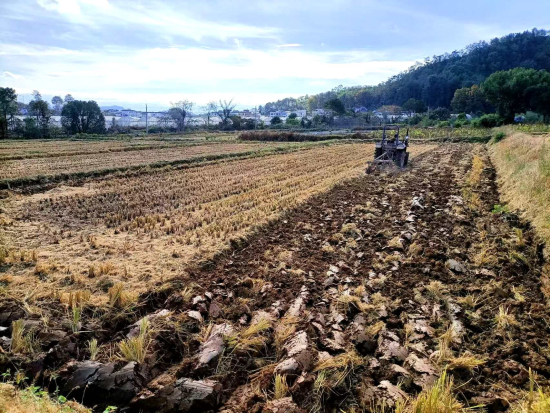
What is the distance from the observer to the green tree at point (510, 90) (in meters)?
45.5

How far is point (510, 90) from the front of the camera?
4553 centimetres

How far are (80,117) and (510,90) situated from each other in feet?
198

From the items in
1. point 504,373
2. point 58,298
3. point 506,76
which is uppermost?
point 506,76

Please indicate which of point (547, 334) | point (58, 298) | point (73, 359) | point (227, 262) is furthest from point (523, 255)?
point (58, 298)

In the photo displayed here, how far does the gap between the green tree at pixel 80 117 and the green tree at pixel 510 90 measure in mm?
56678

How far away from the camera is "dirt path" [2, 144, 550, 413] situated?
11.1ft

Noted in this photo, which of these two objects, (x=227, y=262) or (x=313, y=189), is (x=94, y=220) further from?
(x=313, y=189)

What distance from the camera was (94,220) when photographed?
8.76 m

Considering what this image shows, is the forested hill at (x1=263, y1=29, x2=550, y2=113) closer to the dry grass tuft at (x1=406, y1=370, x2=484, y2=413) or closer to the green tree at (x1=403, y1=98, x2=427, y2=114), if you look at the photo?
the green tree at (x1=403, y1=98, x2=427, y2=114)

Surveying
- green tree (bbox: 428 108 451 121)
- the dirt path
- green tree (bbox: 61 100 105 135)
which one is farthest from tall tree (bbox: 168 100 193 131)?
the dirt path

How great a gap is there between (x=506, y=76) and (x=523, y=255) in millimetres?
53789

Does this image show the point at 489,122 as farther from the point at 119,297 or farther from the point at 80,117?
the point at 80,117

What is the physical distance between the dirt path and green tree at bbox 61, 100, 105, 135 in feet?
181

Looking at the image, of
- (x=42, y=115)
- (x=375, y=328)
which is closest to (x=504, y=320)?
(x=375, y=328)
